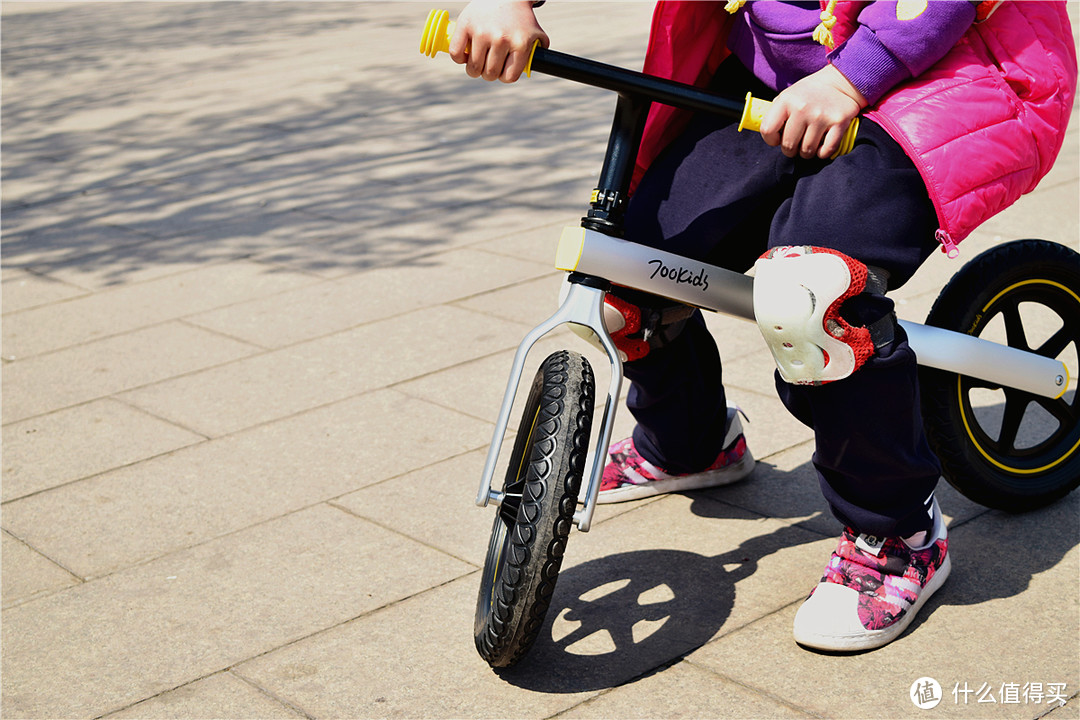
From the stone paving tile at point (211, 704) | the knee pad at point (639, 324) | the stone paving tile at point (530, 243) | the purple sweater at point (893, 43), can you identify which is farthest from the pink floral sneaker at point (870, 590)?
the stone paving tile at point (530, 243)

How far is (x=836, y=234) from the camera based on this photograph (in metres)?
2.18

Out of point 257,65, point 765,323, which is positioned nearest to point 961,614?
point 765,323

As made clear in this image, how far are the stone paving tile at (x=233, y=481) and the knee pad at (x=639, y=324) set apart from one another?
2.69 ft

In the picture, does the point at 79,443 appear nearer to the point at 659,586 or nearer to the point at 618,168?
the point at 659,586

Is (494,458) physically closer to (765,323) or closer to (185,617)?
(765,323)

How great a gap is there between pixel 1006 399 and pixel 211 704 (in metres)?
1.88

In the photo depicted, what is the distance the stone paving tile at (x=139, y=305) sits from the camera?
441 cm

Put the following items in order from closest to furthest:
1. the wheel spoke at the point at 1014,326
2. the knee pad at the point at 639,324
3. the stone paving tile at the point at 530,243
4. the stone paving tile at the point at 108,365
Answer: the knee pad at the point at 639,324
the wheel spoke at the point at 1014,326
the stone paving tile at the point at 108,365
the stone paving tile at the point at 530,243

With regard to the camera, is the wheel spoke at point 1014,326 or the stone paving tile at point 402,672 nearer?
the stone paving tile at point 402,672

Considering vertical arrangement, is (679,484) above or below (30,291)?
above

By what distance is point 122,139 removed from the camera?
788 cm

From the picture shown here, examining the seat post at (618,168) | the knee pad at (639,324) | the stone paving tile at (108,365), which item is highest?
the seat post at (618,168)

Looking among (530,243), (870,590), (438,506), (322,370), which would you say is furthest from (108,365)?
(870,590)

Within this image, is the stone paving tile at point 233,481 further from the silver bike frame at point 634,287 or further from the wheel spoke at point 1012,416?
the wheel spoke at point 1012,416
